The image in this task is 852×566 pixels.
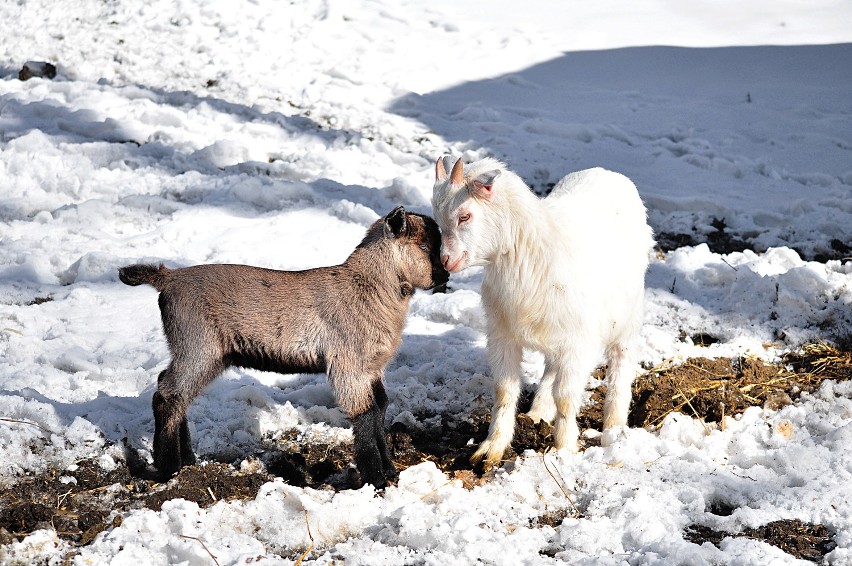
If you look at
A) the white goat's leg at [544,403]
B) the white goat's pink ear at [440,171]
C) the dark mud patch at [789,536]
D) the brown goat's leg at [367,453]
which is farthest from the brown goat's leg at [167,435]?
the dark mud patch at [789,536]

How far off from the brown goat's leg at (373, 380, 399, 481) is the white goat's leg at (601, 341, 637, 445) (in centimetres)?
124

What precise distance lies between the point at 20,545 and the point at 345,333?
1.69m

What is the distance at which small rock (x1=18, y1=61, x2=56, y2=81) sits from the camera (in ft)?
32.4

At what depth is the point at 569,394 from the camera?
15.2ft

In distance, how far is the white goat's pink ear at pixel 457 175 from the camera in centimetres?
432

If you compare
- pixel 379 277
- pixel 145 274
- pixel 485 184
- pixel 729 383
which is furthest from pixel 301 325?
pixel 729 383

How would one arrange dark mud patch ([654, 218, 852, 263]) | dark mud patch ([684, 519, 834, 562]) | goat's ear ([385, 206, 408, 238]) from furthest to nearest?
dark mud patch ([654, 218, 852, 263]) < goat's ear ([385, 206, 408, 238]) < dark mud patch ([684, 519, 834, 562])

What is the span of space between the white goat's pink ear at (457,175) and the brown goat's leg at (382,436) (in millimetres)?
1084

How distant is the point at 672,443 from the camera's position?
462 cm

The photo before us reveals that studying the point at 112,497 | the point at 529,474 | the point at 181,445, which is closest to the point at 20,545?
Answer: the point at 112,497

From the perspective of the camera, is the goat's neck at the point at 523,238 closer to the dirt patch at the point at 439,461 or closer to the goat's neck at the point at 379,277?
the goat's neck at the point at 379,277

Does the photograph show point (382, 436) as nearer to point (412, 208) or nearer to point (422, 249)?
point (422, 249)

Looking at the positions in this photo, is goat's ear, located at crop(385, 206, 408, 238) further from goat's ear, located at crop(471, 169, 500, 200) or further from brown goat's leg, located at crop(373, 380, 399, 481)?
Result: brown goat's leg, located at crop(373, 380, 399, 481)

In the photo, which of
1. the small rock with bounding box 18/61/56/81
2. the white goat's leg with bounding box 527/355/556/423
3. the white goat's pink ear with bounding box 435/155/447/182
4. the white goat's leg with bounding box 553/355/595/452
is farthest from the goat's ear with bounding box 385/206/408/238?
the small rock with bounding box 18/61/56/81
